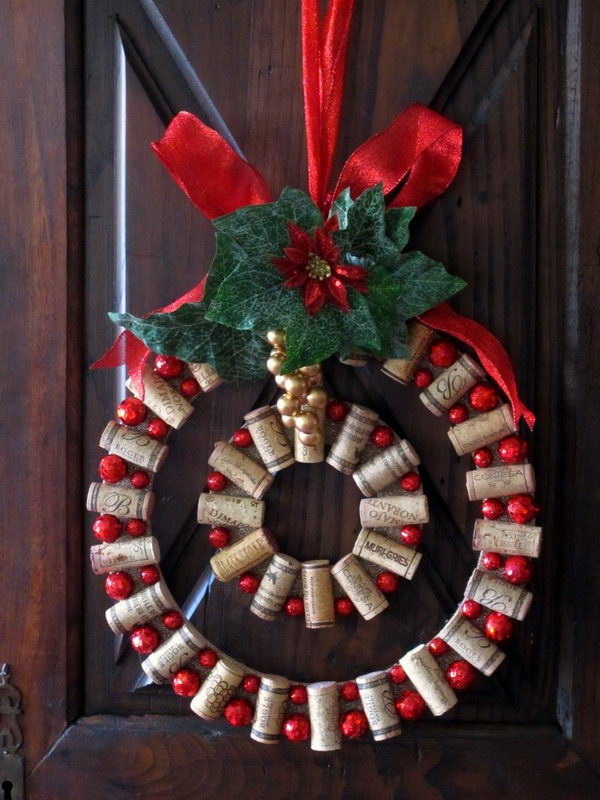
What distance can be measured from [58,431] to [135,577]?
5.7 inches

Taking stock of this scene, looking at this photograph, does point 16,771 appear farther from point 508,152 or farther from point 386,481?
point 508,152

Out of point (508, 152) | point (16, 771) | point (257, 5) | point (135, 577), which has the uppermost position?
point (257, 5)

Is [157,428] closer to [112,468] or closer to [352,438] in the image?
[112,468]

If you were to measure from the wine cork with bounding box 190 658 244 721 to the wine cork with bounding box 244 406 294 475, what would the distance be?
0.17 meters

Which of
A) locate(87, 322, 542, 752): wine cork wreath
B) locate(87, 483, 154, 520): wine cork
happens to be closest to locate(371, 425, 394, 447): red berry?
locate(87, 322, 542, 752): wine cork wreath

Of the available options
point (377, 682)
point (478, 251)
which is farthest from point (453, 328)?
point (377, 682)

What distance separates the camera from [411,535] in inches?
26.8

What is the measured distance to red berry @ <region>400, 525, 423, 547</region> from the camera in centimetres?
68

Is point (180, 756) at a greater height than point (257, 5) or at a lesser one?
lesser

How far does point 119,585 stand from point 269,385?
0.21 metres

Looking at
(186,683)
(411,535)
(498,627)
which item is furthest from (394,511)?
(186,683)

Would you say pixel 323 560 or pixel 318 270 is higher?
pixel 318 270

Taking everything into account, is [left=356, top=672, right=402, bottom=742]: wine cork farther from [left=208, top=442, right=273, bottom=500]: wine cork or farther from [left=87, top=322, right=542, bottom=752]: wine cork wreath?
[left=208, top=442, right=273, bottom=500]: wine cork

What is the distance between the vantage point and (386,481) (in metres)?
0.68
